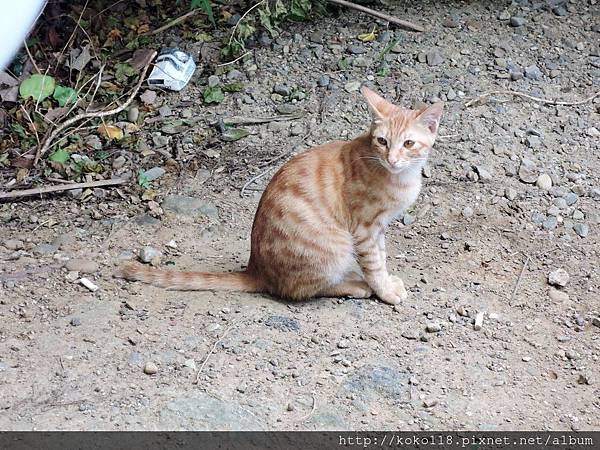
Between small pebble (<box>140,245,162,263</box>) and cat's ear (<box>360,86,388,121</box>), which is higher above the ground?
cat's ear (<box>360,86,388,121</box>)

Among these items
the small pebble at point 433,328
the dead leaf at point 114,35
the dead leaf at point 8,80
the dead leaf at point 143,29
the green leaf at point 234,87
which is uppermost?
the dead leaf at point 143,29

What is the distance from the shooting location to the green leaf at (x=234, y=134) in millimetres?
5664

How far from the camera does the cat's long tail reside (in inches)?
170

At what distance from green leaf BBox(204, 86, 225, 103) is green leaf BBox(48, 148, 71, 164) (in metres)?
1.01

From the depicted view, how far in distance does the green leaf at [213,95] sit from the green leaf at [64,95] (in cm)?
92

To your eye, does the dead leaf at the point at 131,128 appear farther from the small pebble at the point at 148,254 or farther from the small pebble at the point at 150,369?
the small pebble at the point at 150,369

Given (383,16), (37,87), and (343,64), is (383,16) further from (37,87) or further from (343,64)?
(37,87)

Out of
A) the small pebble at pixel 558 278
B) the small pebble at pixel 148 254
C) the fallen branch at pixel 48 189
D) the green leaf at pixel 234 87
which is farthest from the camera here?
the green leaf at pixel 234 87

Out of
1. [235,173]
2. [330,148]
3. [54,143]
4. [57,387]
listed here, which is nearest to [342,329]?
[330,148]

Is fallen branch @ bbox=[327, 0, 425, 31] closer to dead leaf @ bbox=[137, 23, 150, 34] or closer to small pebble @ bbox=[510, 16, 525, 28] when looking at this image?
small pebble @ bbox=[510, 16, 525, 28]

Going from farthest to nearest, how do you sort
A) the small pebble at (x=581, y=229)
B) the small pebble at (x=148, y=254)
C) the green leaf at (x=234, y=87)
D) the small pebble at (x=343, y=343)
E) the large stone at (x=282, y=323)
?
the green leaf at (x=234, y=87)
the small pebble at (x=581, y=229)
the small pebble at (x=148, y=254)
the large stone at (x=282, y=323)
the small pebble at (x=343, y=343)

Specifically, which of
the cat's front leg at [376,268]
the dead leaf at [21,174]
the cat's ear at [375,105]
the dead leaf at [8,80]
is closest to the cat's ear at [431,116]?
the cat's ear at [375,105]

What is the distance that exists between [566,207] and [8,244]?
3.22 metres

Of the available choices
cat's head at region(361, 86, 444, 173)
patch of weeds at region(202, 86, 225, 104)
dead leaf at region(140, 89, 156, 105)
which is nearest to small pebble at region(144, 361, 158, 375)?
cat's head at region(361, 86, 444, 173)
